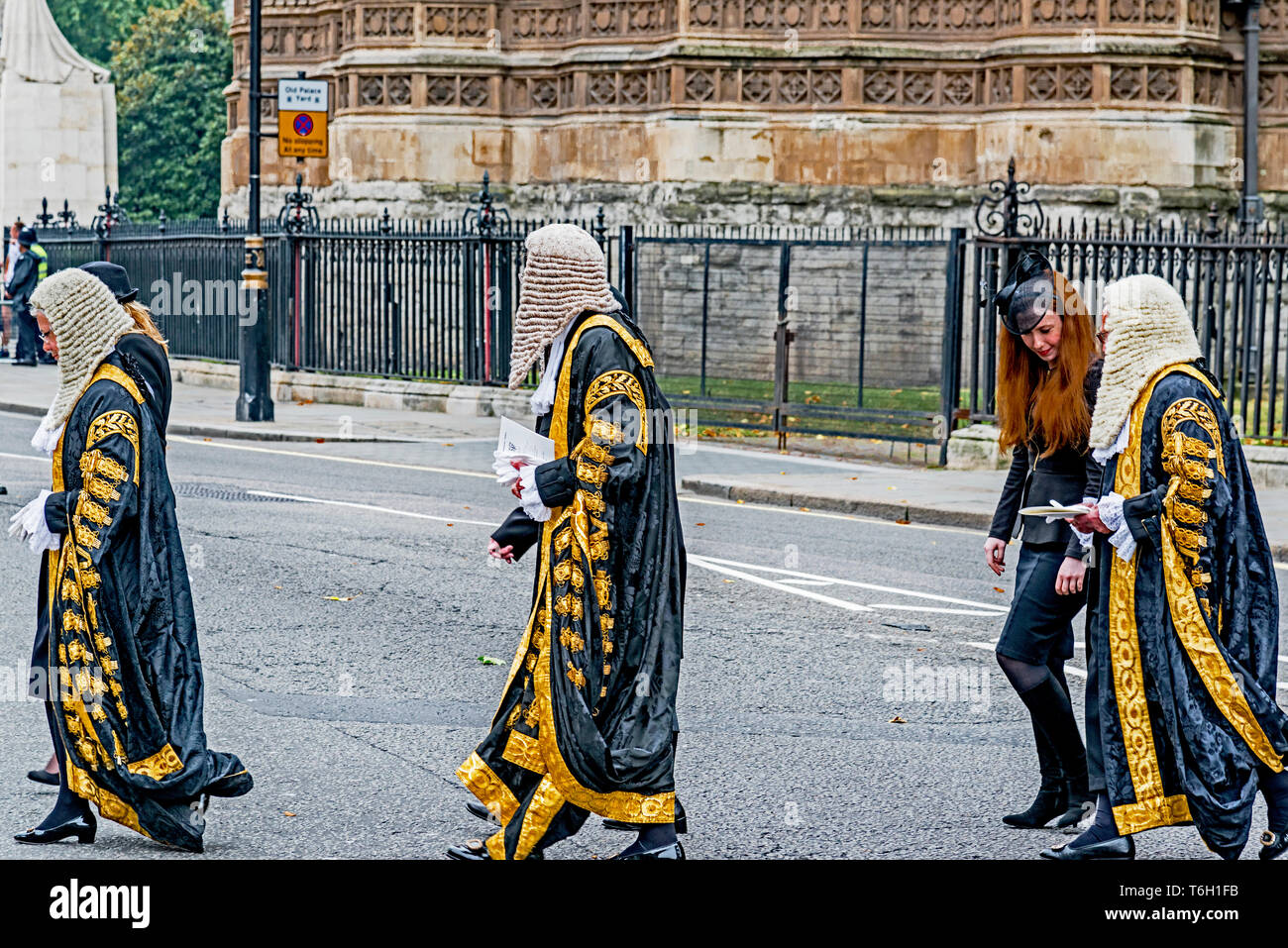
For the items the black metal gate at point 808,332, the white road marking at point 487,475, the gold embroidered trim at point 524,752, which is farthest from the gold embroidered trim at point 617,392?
the black metal gate at point 808,332

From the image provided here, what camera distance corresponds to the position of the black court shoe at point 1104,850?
19.1 feet

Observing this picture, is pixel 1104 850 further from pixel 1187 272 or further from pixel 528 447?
pixel 1187 272

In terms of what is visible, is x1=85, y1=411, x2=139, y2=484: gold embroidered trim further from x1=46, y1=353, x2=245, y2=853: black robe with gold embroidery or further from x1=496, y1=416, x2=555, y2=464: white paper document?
x1=496, y1=416, x2=555, y2=464: white paper document

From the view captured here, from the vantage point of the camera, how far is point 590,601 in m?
5.65

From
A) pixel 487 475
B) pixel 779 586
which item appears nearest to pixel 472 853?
pixel 779 586

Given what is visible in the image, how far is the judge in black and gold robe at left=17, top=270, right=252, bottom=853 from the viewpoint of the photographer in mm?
5844

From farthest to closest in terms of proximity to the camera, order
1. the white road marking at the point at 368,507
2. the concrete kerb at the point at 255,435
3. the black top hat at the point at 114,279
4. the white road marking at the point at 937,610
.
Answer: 1. the concrete kerb at the point at 255,435
2. the white road marking at the point at 368,507
3. the white road marking at the point at 937,610
4. the black top hat at the point at 114,279

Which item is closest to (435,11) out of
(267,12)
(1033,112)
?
(267,12)

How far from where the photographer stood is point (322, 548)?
39.6 ft

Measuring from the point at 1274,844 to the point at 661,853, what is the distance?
5.98 ft

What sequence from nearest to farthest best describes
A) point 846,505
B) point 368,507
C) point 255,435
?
1. point 368,507
2. point 846,505
3. point 255,435

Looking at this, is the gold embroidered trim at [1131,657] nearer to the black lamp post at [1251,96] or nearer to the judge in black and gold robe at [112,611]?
the judge in black and gold robe at [112,611]

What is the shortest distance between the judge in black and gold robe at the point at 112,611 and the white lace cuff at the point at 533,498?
1162 millimetres
